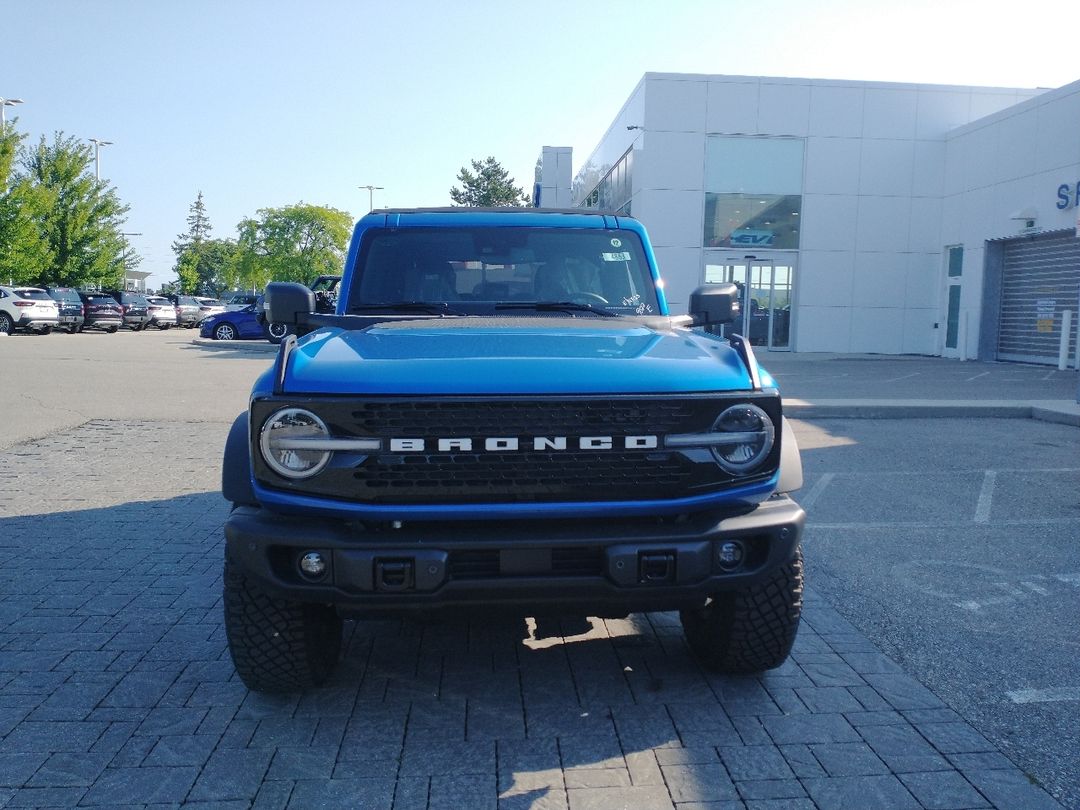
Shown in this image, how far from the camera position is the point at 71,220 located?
45031mm

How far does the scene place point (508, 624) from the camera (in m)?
4.57

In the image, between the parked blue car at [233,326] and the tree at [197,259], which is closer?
the parked blue car at [233,326]

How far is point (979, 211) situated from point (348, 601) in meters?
25.3

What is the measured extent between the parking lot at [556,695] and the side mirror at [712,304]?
1.51 meters

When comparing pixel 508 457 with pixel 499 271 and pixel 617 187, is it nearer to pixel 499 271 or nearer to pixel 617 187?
pixel 499 271

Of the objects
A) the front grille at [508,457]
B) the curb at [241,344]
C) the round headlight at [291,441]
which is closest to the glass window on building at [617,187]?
the curb at [241,344]

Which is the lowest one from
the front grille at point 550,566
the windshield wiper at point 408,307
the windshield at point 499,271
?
the front grille at point 550,566

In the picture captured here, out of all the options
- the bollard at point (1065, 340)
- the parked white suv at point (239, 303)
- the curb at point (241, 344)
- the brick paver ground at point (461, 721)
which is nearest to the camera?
the brick paver ground at point (461, 721)

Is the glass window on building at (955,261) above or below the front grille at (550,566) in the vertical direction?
above

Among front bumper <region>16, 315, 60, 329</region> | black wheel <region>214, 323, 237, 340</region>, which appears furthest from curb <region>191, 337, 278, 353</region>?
front bumper <region>16, 315, 60, 329</region>

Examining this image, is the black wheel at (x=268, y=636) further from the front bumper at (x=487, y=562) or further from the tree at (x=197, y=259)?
the tree at (x=197, y=259)

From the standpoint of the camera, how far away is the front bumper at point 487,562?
10.1 feet

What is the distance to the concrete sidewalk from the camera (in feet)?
41.5

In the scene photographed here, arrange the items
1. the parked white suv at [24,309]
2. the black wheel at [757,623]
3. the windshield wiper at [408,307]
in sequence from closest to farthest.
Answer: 1. the black wheel at [757,623]
2. the windshield wiper at [408,307]
3. the parked white suv at [24,309]
